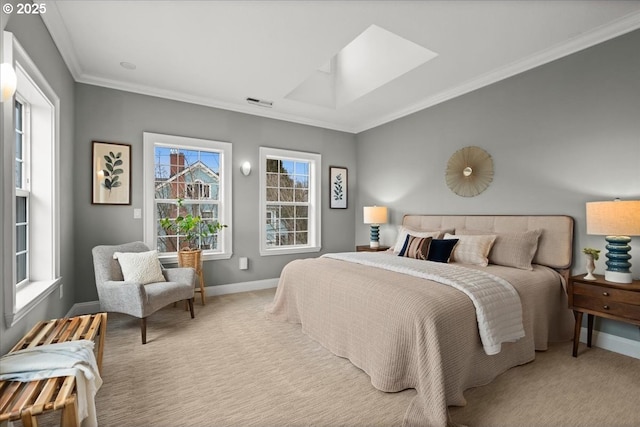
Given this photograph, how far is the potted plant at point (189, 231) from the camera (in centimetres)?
374

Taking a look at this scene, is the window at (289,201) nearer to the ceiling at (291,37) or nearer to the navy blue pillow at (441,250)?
the ceiling at (291,37)

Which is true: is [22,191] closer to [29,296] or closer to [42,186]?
[42,186]

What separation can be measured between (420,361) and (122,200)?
3665mm

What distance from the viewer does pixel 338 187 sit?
543 cm

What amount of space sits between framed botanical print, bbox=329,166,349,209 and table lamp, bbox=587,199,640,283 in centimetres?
351

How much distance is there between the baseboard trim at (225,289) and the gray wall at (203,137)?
0.23ft

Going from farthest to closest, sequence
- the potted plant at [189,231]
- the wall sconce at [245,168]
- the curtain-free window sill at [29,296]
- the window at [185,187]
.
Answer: the wall sconce at [245,168] < the window at [185,187] < the potted plant at [189,231] < the curtain-free window sill at [29,296]

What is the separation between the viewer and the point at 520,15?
246 centimetres

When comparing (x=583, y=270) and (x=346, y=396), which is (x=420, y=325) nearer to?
(x=346, y=396)

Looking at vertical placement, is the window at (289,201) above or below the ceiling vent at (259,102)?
below

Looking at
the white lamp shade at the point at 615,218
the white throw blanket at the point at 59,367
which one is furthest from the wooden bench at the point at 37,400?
the white lamp shade at the point at 615,218

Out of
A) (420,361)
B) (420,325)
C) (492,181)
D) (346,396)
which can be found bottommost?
(346,396)

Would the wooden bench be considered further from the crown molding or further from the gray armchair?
the crown molding

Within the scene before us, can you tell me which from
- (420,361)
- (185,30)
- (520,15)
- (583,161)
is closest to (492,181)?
(583,161)
